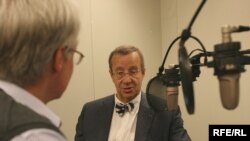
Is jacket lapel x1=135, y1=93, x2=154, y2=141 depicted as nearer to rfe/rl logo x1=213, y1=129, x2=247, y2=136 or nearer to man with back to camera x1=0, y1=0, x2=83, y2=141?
rfe/rl logo x1=213, y1=129, x2=247, y2=136

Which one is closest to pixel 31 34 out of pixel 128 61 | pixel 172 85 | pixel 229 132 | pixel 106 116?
pixel 172 85

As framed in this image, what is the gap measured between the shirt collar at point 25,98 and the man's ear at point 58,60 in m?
0.09

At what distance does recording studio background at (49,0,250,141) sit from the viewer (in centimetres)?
282

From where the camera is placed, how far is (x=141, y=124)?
2.17 metres

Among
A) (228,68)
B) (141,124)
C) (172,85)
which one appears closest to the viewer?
(228,68)

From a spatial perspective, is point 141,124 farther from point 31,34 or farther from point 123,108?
point 31,34

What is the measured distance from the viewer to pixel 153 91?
107cm

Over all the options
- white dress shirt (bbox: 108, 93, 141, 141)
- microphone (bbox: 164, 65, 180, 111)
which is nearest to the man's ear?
microphone (bbox: 164, 65, 180, 111)

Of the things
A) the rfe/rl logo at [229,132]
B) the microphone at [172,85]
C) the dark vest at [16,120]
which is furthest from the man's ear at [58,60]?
the rfe/rl logo at [229,132]

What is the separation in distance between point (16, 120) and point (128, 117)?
5.10ft

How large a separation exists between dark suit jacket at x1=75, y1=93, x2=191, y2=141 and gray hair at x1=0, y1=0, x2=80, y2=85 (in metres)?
1.29

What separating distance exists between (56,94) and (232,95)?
44cm

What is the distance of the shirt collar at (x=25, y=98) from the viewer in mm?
782

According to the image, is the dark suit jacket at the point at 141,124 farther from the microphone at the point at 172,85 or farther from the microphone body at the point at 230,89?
the microphone body at the point at 230,89
